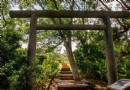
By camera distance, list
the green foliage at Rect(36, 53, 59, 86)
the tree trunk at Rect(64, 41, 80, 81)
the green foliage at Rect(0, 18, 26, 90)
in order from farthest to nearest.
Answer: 1. the tree trunk at Rect(64, 41, 80, 81)
2. the green foliage at Rect(36, 53, 59, 86)
3. the green foliage at Rect(0, 18, 26, 90)

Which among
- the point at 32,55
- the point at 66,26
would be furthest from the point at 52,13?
the point at 32,55

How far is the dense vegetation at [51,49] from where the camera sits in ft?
28.6

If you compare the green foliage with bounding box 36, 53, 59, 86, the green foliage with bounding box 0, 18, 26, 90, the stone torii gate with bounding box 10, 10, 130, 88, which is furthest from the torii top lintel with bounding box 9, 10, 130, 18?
the green foliage with bounding box 36, 53, 59, 86

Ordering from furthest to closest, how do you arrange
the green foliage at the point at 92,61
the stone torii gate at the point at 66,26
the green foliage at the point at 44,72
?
the green foliage at the point at 92,61 → the stone torii gate at the point at 66,26 → the green foliage at the point at 44,72

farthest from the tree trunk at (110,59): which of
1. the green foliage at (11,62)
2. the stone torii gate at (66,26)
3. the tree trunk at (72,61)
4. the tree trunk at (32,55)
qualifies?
the tree trunk at (72,61)

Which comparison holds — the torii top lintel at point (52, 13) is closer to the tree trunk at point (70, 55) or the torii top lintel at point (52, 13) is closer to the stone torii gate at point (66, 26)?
the stone torii gate at point (66, 26)

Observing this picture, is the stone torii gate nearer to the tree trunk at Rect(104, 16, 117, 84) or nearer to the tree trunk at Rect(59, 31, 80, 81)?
the tree trunk at Rect(104, 16, 117, 84)

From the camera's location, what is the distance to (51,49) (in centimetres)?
2219

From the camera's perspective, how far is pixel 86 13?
1039cm

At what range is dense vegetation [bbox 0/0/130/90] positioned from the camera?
28.6 feet

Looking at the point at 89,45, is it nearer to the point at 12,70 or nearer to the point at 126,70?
the point at 126,70

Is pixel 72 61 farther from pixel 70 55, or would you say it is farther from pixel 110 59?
pixel 110 59

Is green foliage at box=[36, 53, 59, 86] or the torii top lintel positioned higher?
→ the torii top lintel

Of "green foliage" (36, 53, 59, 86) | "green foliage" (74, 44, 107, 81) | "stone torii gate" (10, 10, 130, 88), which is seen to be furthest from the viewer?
"green foliage" (74, 44, 107, 81)
